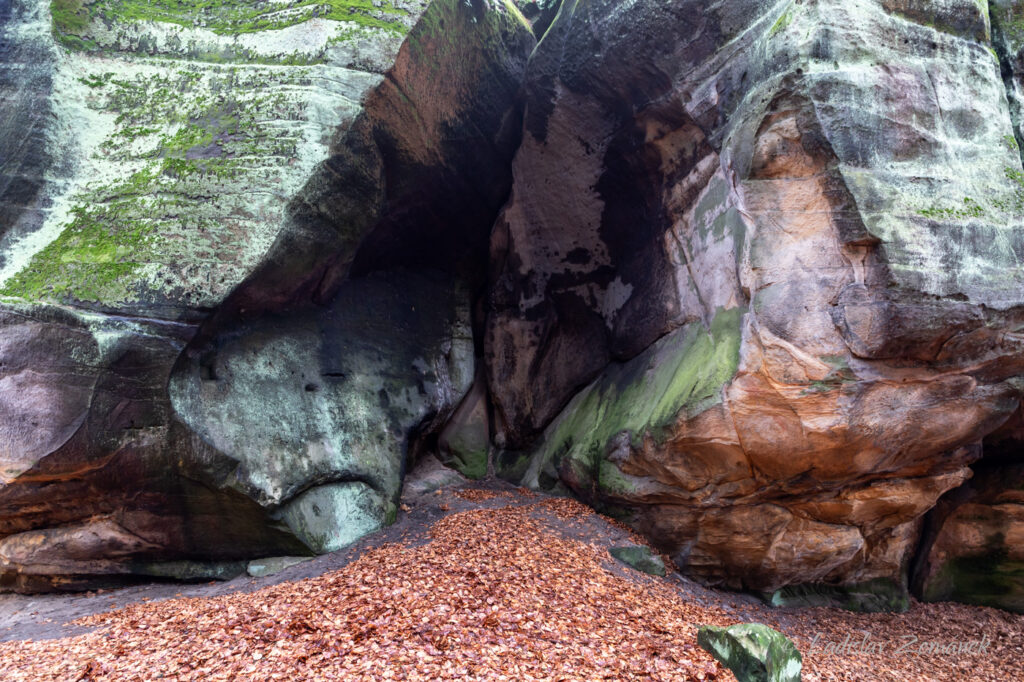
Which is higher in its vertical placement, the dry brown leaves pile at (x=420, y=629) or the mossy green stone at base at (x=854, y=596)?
the dry brown leaves pile at (x=420, y=629)

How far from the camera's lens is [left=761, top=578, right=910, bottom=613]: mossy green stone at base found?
742 centimetres

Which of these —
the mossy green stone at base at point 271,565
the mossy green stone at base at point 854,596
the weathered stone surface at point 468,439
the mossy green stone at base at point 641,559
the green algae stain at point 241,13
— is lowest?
the mossy green stone at base at point 854,596

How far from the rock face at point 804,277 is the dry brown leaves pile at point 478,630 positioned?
42.2 inches

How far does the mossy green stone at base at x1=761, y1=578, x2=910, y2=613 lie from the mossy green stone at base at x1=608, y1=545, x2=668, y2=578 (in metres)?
1.45

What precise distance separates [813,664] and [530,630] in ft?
9.98

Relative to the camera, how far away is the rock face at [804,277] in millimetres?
5727

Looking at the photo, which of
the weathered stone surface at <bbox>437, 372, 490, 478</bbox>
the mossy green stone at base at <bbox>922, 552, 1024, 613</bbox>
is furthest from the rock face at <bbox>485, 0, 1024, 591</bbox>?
the weathered stone surface at <bbox>437, 372, 490, 478</bbox>

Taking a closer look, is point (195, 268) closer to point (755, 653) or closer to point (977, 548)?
point (755, 653)

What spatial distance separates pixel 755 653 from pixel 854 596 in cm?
395

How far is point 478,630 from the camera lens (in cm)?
485

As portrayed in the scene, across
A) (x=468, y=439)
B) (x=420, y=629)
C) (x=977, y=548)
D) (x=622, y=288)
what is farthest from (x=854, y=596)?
(x=468, y=439)

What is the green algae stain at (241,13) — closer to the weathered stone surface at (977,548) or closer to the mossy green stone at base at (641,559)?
the mossy green stone at base at (641,559)

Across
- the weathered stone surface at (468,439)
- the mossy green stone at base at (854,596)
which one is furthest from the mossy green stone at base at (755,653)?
the weathered stone surface at (468,439)

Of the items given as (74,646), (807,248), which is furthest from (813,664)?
(74,646)
